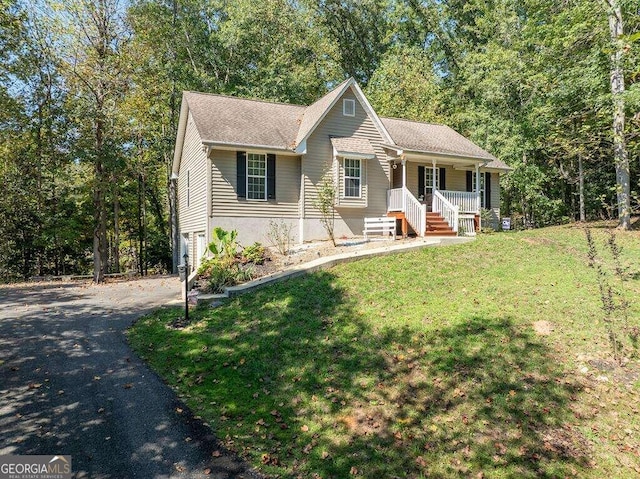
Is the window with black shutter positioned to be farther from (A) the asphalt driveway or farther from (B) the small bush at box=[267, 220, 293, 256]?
(A) the asphalt driveway

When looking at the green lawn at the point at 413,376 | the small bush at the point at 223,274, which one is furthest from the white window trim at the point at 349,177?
the green lawn at the point at 413,376

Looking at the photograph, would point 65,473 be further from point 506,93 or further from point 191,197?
point 506,93

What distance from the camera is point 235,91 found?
27.1m

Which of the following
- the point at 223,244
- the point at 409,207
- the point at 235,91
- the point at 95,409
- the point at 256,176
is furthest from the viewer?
the point at 235,91

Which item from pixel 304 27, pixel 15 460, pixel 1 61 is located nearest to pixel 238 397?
pixel 15 460

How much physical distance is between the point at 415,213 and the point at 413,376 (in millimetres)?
11189

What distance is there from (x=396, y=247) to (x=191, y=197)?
387 inches

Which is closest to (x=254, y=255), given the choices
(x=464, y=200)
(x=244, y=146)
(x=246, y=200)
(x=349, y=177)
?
(x=246, y=200)

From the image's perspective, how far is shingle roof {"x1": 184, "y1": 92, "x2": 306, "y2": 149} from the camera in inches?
587

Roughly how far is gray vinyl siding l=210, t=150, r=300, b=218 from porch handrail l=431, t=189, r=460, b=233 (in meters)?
6.23

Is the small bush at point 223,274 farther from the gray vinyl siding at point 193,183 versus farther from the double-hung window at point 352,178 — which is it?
the double-hung window at point 352,178

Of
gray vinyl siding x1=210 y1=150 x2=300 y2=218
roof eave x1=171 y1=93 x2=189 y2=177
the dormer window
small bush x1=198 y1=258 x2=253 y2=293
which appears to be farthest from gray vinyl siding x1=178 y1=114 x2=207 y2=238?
the dormer window

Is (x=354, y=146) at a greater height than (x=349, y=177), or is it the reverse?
(x=354, y=146)

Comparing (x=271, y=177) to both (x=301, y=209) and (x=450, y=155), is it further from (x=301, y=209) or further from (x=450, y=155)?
(x=450, y=155)
